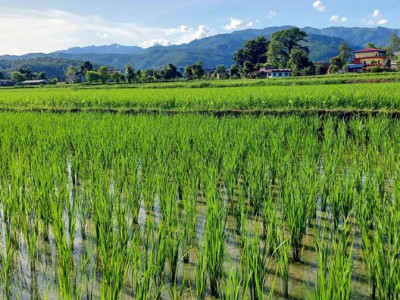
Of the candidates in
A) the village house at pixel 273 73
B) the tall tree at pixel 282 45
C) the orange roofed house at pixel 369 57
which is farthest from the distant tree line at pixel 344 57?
the tall tree at pixel 282 45

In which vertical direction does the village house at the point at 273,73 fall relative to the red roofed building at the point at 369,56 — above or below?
below

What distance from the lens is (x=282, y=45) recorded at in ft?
228

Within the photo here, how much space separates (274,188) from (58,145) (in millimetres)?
3349

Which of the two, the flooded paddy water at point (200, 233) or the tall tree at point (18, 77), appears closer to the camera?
the flooded paddy water at point (200, 233)

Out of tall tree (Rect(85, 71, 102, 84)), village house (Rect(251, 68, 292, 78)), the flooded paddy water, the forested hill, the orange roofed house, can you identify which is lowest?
the flooded paddy water

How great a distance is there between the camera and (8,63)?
535 ft

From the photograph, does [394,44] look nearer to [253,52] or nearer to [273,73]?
[273,73]

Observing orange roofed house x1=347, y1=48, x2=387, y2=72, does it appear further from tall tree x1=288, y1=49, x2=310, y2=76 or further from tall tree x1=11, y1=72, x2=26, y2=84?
tall tree x1=11, y1=72, x2=26, y2=84

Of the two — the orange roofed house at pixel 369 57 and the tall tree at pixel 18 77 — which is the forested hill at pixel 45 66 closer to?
the tall tree at pixel 18 77

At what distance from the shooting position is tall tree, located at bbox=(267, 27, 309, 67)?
219 ft

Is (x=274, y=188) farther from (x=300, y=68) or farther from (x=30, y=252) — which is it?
(x=300, y=68)

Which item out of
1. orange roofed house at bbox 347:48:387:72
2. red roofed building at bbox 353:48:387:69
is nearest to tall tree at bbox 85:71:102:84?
orange roofed house at bbox 347:48:387:72

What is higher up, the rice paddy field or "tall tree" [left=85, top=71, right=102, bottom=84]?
"tall tree" [left=85, top=71, right=102, bottom=84]

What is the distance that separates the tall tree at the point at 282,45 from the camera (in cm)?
6675
